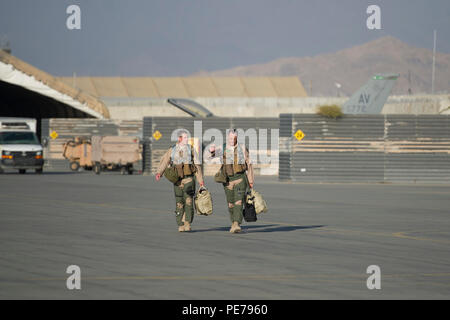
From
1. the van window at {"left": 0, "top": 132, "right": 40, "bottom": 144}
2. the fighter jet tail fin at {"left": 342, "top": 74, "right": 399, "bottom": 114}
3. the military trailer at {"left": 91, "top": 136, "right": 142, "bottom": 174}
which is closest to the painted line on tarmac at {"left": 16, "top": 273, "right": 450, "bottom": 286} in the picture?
the van window at {"left": 0, "top": 132, "right": 40, "bottom": 144}

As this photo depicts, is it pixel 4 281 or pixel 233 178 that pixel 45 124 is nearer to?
pixel 233 178

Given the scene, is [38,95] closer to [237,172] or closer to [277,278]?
[237,172]

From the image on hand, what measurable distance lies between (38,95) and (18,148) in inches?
513

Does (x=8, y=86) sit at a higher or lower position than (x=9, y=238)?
higher

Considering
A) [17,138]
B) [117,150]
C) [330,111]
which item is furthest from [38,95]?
[330,111]

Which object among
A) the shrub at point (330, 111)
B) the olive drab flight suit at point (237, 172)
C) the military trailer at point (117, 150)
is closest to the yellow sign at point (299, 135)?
the shrub at point (330, 111)

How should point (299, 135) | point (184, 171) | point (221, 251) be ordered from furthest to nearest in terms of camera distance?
point (299, 135) < point (184, 171) < point (221, 251)

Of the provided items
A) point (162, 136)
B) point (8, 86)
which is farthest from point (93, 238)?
point (8, 86)

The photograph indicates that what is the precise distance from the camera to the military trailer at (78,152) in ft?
177

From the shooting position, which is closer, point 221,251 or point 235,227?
point 221,251

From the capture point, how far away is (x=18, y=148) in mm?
47656

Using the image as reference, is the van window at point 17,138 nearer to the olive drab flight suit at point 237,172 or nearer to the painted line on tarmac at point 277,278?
the olive drab flight suit at point 237,172
